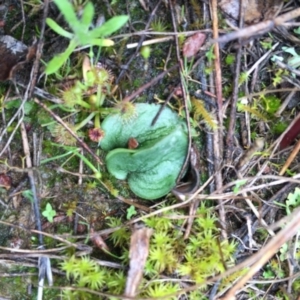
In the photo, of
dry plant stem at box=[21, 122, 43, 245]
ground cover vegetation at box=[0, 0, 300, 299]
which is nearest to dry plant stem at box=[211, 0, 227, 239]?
ground cover vegetation at box=[0, 0, 300, 299]

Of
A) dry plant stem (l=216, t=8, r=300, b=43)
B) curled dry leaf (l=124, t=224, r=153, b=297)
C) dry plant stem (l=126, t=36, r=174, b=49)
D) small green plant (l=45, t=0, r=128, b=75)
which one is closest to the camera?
dry plant stem (l=216, t=8, r=300, b=43)

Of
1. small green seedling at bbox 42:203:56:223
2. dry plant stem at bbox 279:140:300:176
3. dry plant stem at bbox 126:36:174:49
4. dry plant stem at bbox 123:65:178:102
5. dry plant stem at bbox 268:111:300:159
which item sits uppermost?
dry plant stem at bbox 126:36:174:49

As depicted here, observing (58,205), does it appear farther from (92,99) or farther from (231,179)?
(231,179)

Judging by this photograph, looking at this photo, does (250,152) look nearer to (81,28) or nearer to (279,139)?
(279,139)

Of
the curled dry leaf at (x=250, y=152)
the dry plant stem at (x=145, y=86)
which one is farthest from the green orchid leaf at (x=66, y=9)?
the curled dry leaf at (x=250, y=152)

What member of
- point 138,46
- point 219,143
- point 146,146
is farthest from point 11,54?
point 219,143

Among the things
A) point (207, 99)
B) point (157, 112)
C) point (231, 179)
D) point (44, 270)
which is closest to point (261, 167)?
point (231, 179)

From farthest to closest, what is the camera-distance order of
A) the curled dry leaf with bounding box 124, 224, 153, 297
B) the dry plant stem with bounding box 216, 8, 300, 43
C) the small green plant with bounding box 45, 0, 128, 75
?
the curled dry leaf with bounding box 124, 224, 153, 297 → the small green plant with bounding box 45, 0, 128, 75 → the dry plant stem with bounding box 216, 8, 300, 43

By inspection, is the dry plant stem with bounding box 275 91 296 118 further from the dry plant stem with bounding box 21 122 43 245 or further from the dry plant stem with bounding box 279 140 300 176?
the dry plant stem with bounding box 21 122 43 245
